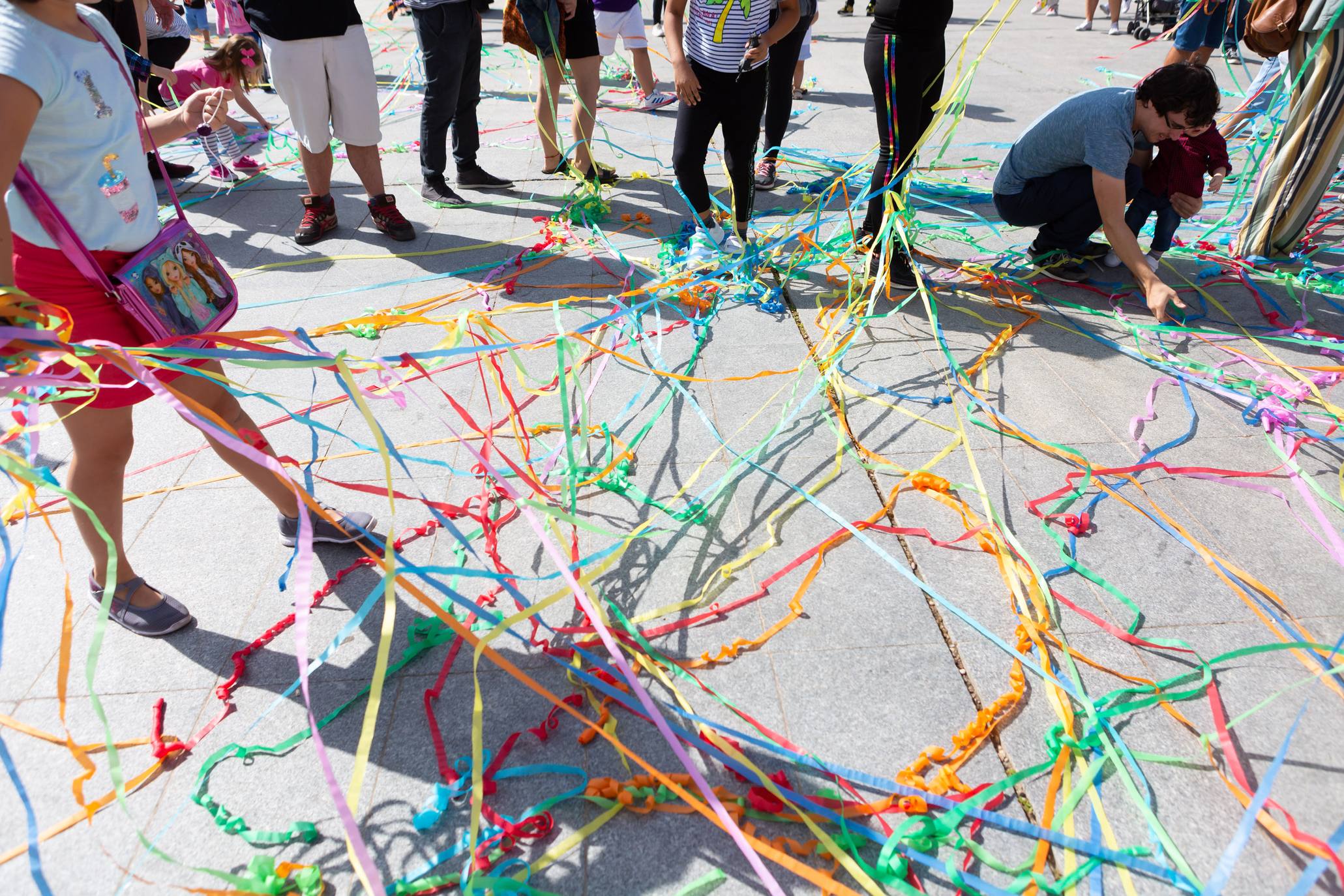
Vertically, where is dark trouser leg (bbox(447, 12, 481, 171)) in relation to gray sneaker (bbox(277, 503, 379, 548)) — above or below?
above

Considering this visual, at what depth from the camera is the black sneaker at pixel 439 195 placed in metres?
4.90

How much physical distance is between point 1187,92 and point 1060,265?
0.98m

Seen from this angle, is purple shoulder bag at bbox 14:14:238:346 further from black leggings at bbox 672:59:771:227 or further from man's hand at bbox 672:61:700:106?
black leggings at bbox 672:59:771:227

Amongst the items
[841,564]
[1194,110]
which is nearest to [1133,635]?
[841,564]

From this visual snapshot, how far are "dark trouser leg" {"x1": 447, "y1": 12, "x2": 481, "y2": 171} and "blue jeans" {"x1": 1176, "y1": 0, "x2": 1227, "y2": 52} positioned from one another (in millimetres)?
4939

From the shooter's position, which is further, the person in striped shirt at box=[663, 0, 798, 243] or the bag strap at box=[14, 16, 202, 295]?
the person in striped shirt at box=[663, 0, 798, 243]

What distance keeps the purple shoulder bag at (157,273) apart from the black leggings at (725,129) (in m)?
2.28

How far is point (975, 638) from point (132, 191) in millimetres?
2255

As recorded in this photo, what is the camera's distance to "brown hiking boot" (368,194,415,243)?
4.33 m

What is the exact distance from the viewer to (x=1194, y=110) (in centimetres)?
306

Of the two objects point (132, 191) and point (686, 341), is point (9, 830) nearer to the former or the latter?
point (132, 191)

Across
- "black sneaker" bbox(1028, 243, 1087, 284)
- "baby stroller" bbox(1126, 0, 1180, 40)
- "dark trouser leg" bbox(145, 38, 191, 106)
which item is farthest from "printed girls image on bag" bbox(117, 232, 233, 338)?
"baby stroller" bbox(1126, 0, 1180, 40)

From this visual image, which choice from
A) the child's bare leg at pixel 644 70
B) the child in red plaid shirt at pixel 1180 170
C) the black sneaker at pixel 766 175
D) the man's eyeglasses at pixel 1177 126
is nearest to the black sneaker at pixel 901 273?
the child in red plaid shirt at pixel 1180 170

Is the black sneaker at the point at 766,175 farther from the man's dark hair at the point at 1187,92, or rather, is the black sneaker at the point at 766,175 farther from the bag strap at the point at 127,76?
the bag strap at the point at 127,76
